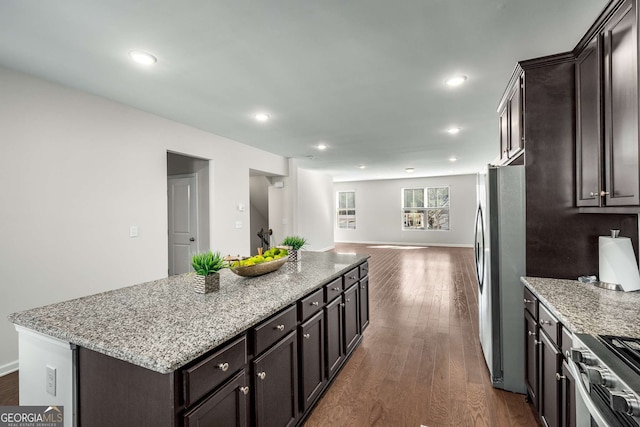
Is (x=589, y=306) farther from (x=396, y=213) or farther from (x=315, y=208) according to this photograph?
(x=396, y=213)

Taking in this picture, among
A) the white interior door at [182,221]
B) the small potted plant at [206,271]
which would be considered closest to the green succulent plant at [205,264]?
the small potted plant at [206,271]

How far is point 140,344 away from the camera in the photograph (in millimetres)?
1051

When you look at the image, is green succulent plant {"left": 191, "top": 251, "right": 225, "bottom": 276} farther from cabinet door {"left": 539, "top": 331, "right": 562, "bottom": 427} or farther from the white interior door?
the white interior door

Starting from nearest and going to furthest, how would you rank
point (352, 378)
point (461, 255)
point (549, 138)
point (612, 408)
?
1. point (612, 408)
2. point (549, 138)
3. point (352, 378)
4. point (461, 255)

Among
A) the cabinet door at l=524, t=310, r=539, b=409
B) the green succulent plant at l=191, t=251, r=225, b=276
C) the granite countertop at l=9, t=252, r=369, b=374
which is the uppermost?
the green succulent plant at l=191, t=251, r=225, b=276

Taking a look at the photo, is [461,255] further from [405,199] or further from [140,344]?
[140,344]

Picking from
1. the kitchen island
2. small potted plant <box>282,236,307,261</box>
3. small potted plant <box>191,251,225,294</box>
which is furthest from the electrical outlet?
small potted plant <box>282,236,307,261</box>

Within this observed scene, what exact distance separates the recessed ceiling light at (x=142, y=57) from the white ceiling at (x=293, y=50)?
0.06 metres

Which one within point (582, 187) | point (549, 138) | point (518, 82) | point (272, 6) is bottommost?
point (582, 187)

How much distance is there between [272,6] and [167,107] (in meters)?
2.29

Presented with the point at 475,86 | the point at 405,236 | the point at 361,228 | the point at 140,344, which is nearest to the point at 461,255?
the point at 405,236

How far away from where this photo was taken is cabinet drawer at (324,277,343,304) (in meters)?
2.14

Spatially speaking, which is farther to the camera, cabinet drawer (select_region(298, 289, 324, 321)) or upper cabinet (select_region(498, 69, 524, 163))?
upper cabinet (select_region(498, 69, 524, 163))

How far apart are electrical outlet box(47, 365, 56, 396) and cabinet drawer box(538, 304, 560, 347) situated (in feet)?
7.78
